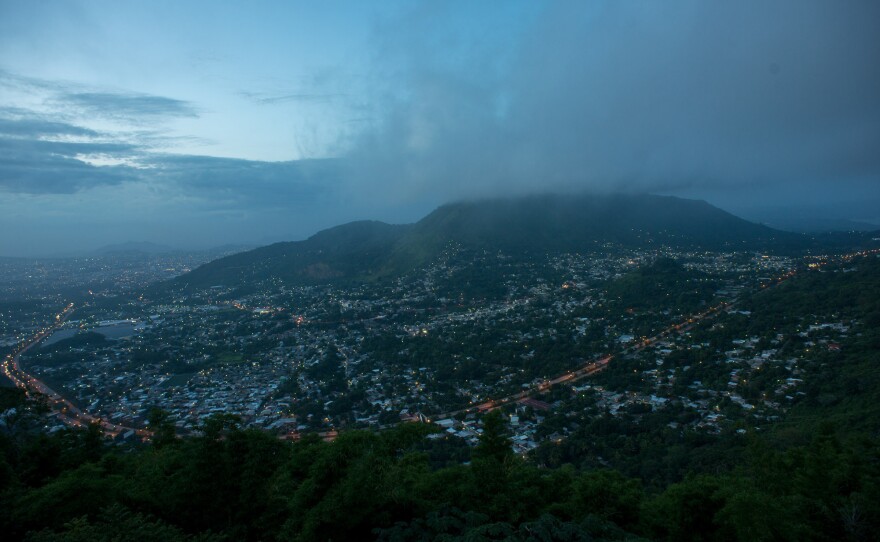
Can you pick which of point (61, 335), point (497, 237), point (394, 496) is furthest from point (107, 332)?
point (497, 237)

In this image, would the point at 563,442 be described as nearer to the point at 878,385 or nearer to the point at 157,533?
the point at 878,385

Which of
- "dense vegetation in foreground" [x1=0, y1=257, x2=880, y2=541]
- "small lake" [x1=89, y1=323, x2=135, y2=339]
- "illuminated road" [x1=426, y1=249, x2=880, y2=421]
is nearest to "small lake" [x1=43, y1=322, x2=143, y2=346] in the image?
"small lake" [x1=89, y1=323, x2=135, y2=339]

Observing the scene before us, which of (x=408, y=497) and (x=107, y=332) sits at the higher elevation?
(x=408, y=497)

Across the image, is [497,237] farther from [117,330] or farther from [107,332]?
[107,332]

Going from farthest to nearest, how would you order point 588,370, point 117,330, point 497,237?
point 497,237 → point 117,330 → point 588,370

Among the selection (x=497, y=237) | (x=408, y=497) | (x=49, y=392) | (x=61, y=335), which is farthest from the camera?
(x=497, y=237)

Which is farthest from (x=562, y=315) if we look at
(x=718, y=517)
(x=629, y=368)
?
(x=718, y=517)

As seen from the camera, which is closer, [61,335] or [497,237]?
[61,335]

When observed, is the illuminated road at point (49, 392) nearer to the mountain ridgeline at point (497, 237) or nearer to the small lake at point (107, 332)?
the small lake at point (107, 332)
